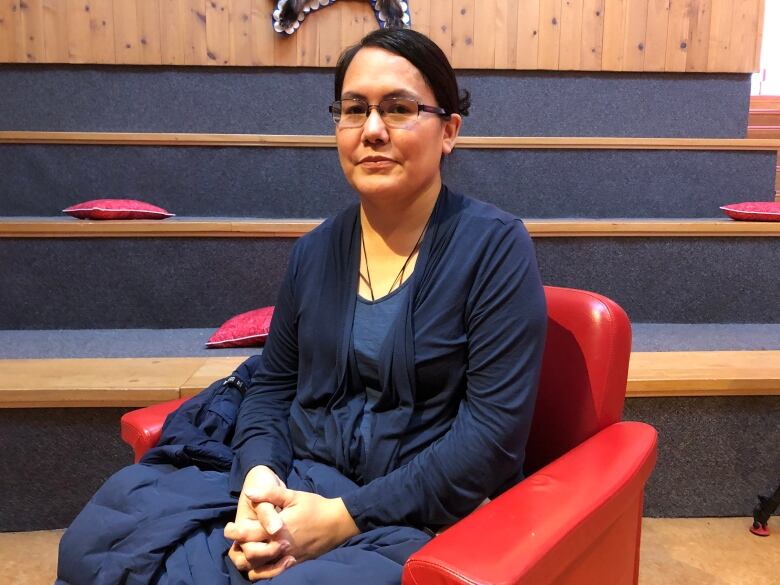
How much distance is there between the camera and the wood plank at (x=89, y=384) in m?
1.43

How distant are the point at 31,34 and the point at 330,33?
49.4 inches

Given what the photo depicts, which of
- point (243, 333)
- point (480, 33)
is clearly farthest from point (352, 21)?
point (243, 333)

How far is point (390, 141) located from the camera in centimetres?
90

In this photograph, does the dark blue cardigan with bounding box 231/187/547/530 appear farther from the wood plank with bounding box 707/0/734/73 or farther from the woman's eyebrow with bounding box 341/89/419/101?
the wood plank with bounding box 707/0/734/73

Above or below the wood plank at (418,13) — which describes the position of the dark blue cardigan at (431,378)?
below

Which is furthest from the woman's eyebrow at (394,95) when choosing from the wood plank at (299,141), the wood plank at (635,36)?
the wood plank at (635,36)

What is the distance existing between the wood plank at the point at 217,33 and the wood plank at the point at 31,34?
0.69m

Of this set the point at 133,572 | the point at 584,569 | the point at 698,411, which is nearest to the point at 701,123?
the point at 698,411

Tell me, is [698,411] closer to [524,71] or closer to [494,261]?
[494,261]

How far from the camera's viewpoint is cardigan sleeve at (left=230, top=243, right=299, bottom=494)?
958 millimetres

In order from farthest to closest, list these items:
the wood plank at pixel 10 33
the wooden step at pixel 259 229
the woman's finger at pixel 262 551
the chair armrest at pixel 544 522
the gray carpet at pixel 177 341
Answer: the wood plank at pixel 10 33 → the wooden step at pixel 259 229 → the gray carpet at pixel 177 341 → the woman's finger at pixel 262 551 → the chair armrest at pixel 544 522

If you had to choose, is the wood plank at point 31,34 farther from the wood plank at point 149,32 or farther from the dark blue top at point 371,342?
the dark blue top at point 371,342

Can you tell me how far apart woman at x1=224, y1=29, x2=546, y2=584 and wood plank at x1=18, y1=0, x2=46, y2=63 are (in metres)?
2.34

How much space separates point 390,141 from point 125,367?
1.01m
